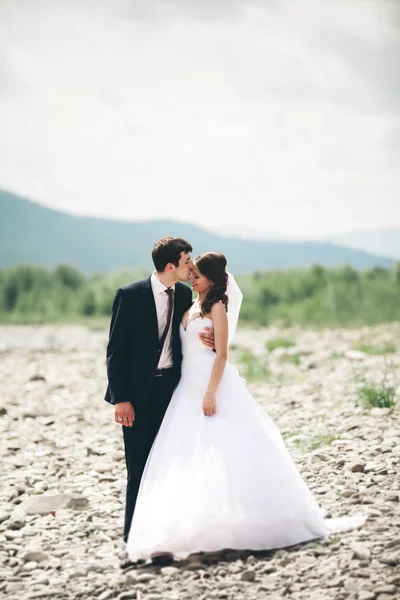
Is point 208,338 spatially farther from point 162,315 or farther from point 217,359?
point 162,315

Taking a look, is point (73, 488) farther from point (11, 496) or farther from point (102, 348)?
point (102, 348)

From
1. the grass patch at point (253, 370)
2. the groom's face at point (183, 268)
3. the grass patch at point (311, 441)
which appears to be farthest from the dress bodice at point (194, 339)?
the grass patch at point (253, 370)

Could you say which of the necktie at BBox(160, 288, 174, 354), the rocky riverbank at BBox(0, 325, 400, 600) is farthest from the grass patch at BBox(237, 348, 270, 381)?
the necktie at BBox(160, 288, 174, 354)

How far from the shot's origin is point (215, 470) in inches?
185

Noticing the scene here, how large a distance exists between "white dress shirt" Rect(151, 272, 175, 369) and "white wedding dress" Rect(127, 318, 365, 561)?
13 centimetres

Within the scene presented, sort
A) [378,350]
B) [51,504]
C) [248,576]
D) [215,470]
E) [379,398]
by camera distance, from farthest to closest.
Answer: [378,350] → [379,398] → [51,504] → [215,470] → [248,576]

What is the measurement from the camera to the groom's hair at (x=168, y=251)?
4875 millimetres

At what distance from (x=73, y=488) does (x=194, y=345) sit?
260 cm

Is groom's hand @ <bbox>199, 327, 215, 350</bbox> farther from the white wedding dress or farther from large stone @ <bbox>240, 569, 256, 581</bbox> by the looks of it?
large stone @ <bbox>240, 569, 256, 581</bbox>

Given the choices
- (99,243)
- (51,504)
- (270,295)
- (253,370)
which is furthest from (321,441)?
(99,243)

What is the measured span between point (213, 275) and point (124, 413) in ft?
3.67

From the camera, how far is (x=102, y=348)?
21.6 meters

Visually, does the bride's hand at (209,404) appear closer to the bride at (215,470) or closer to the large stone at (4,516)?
the bride at (215,470)

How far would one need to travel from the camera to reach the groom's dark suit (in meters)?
4.98
